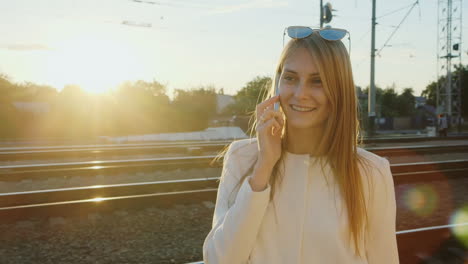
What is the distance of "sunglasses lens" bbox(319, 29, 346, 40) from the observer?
73.1 inches

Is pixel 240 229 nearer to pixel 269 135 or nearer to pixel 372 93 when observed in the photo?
pixel 269 135

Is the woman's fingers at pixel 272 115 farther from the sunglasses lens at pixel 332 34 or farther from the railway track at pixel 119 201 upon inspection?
the railway track at pixel 119 201

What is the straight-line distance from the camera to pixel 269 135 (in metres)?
1.82

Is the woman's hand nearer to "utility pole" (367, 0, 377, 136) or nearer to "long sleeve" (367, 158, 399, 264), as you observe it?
"long sleeve" (367, 158, 399, 264)

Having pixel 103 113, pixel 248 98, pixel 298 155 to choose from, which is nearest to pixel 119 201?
pixel 298 155

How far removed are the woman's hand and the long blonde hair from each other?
0.16 meters

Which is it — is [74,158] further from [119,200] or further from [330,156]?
[330,156]

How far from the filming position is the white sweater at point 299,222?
1.72 meters

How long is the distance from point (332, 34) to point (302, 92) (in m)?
0.30

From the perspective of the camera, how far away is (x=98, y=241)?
5.12 metres

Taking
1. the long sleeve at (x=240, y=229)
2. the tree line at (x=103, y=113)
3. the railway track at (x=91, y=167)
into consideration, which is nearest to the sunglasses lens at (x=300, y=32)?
the long sleeve at (x=240, y=229)

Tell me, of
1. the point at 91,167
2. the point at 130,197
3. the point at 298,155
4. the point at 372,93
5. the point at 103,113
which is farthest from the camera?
the point at 103,113

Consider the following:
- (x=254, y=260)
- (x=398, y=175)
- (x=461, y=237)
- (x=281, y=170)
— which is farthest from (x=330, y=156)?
(x=398, y=175)

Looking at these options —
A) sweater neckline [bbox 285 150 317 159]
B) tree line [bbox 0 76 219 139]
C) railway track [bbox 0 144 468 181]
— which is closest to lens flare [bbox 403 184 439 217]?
railway track [bbox 0 144 468 181]
